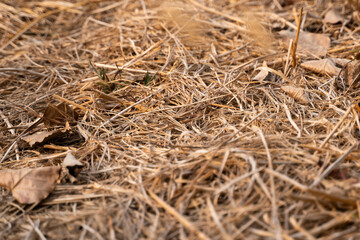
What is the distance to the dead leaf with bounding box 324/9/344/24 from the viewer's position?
227 cm

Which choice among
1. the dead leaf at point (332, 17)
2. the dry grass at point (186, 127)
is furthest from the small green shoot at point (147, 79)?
the dead leaf at point (332, 17)

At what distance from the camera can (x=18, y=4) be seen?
118 inches

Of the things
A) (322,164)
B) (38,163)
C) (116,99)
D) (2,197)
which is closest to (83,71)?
(116,99)

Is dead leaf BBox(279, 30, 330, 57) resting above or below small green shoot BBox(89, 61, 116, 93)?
above

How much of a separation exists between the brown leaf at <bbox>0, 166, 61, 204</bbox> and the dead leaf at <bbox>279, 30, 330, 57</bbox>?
1.47 metres

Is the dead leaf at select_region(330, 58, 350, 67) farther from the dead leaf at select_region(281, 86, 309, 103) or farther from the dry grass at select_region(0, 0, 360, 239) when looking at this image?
the dead leaf at select_region(281, 86, 309, 103)

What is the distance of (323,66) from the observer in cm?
178

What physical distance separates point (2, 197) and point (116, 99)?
67cm

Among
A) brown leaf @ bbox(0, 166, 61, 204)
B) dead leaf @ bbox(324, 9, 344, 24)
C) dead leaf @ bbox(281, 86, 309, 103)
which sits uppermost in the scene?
dead leaf @ bbox(324, 9, 344, 24)

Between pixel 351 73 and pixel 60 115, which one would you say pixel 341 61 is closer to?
pixel 351 73

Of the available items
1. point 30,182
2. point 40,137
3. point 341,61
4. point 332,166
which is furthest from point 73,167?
point 341,61

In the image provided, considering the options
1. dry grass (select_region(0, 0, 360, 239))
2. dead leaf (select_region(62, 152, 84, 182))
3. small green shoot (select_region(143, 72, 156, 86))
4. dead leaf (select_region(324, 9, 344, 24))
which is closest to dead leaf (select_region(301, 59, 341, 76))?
dry grass (select_region(0, 0, 360, 239))

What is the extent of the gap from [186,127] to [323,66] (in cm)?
77

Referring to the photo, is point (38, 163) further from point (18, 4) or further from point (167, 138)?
point (18, 4)
